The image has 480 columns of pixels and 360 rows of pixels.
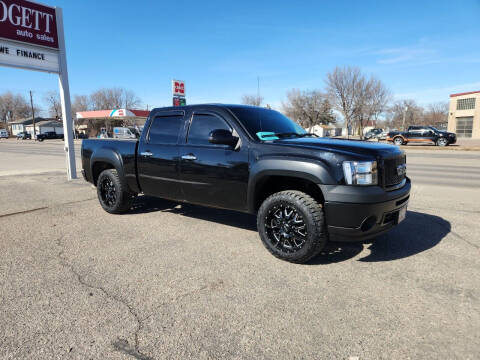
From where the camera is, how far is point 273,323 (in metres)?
2.51

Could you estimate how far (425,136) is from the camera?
89.5ft

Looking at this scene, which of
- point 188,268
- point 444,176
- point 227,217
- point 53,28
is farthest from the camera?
point 444,176

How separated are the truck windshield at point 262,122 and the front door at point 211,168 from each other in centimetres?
23

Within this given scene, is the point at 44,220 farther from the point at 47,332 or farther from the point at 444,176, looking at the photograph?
the point at 444,176

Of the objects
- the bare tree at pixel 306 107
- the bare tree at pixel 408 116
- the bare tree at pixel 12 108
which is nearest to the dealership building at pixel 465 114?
the bare tree at pixel 306 107

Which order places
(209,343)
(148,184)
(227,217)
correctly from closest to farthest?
(209,343)
(148,184)
(227,217)

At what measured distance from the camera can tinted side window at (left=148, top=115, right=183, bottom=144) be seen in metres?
4.78

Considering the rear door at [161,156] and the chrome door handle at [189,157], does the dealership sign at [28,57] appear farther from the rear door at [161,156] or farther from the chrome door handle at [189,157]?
the chrome door handle at [189,157]

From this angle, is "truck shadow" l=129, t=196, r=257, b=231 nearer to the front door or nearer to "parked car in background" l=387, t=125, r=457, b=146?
the front door

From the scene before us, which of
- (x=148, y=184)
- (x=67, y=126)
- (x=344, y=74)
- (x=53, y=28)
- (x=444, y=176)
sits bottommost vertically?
(x=444, y=176)

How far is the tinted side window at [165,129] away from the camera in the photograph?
478 centimetres

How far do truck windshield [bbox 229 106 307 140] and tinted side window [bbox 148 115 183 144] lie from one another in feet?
3.12

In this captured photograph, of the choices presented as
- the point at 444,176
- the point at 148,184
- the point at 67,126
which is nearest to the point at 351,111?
→ the point at 444,176

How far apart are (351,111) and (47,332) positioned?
43061mm
